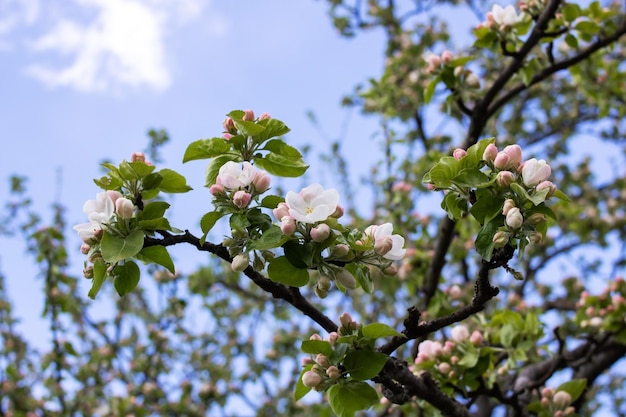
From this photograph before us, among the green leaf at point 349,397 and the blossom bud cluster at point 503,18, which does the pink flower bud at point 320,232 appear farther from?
the blossom bud cluster at point 503,18

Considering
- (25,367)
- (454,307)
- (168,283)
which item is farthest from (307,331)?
(454,307)

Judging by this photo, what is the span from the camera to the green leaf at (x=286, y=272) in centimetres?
133

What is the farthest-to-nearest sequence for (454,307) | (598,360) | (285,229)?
(598,360) < (454,307) < (285,229)

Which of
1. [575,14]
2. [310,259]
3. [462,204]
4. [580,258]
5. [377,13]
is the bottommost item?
[310,259]

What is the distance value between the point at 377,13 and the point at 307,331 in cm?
308

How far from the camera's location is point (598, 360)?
3.31 meters

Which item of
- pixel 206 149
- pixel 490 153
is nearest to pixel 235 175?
pixel 206 149

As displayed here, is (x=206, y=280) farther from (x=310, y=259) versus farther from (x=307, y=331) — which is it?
(x=310, y=259)

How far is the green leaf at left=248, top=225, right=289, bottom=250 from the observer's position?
128 centimetres

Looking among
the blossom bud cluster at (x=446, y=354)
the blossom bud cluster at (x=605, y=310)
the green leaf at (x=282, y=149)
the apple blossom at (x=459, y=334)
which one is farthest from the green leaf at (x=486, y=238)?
the blossom bud cluster at (x=605, y=310)

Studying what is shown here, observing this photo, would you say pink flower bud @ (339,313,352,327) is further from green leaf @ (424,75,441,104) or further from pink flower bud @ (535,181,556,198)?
green leaf @ (424,75,441,104)

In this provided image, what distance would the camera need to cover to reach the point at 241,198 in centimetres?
135

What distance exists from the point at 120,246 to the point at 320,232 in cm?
44

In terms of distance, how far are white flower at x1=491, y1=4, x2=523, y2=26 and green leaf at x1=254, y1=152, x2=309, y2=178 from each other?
146cm
